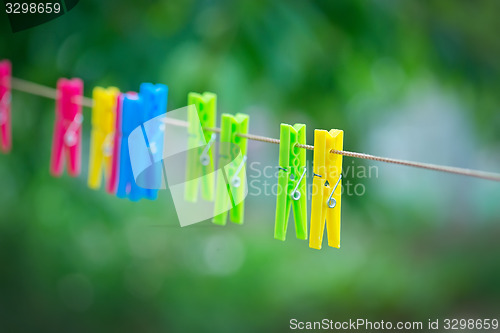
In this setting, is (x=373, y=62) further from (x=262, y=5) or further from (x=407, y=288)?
(x=407, y=288)

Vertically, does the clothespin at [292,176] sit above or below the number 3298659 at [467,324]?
above

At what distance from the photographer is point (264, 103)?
8.19 ft

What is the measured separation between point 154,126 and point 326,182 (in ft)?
1.35

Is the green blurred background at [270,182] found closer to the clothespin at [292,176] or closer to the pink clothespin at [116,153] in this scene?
the pink clothespin at [116,153]

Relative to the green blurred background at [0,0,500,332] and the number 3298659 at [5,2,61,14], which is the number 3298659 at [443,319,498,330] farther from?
the number 3298659 at [5,2,61,14]

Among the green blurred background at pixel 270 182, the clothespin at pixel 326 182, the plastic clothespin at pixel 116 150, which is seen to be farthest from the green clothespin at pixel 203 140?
the green blurred background at pixel 270 182

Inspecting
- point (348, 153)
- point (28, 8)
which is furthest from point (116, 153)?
point (28, 8)

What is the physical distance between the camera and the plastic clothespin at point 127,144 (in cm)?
137

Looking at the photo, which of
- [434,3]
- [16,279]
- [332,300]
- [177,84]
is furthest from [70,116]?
[332,300]

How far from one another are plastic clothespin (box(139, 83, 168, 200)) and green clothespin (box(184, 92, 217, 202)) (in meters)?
0.07

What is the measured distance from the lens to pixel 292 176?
1.23 meters

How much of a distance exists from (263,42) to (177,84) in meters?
0.32

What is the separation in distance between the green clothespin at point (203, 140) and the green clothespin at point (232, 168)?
0.05 meters

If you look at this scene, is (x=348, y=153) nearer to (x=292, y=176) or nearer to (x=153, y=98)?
(x=292, y=176)
